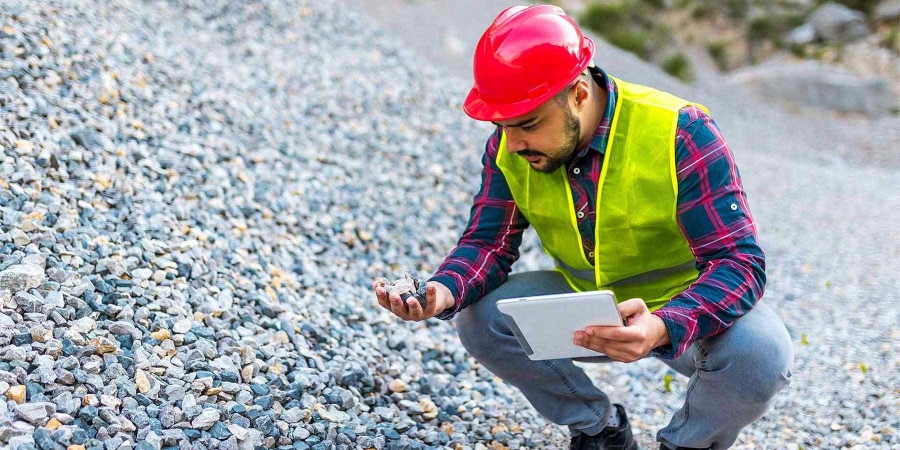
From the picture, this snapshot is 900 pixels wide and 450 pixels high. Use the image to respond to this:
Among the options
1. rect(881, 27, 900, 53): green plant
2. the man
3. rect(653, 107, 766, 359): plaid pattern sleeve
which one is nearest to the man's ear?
the man

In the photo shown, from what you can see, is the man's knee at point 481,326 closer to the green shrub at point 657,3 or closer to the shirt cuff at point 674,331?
the shirt cuff at point 674,331

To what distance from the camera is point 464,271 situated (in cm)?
266

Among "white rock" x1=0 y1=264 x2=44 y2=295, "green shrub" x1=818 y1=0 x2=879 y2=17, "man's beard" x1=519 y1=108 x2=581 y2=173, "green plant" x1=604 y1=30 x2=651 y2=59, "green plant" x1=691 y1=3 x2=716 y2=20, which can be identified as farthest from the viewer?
"green plant" x1=691 y1=3 x2=716 y2=20

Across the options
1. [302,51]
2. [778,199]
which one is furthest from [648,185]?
[778,199]

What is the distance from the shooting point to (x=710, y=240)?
7.66 feet

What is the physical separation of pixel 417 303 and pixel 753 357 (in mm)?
989

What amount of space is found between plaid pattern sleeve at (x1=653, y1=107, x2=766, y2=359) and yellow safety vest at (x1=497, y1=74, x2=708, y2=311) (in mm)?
56

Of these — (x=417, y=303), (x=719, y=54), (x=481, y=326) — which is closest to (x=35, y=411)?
(x=417, y=303)

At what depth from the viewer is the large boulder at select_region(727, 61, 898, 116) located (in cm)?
1456

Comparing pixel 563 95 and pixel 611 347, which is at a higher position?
pixel 563 95

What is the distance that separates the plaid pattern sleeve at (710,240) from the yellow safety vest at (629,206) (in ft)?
0.18

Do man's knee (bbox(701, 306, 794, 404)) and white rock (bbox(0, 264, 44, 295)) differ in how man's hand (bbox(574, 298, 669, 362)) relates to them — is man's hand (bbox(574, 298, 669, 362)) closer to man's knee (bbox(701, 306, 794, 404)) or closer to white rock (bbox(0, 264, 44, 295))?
man's knee (bbox(701, 306, 794, 404))

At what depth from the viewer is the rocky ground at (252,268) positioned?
2.69 metres

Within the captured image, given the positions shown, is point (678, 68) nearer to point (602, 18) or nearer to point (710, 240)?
point (602, 18)
